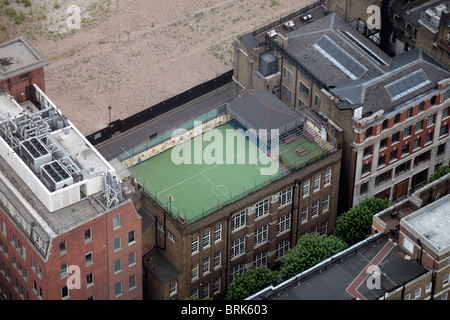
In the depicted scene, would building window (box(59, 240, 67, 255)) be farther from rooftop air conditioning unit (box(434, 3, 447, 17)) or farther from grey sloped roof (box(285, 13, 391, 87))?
rooftop air conditioning unit (box(434, 3, 447, 17))

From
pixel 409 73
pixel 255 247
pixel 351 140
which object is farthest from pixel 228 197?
pixel 409 73

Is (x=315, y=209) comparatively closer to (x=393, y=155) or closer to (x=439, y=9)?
(x=393, y=155)

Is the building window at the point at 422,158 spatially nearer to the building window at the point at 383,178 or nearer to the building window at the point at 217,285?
the building window at the point at 383,178

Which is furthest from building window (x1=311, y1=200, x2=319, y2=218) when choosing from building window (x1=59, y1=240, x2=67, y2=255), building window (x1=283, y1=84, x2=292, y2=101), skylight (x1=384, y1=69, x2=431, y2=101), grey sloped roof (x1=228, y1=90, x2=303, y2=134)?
building window (x1=59, y1=240, x2=67, y2=255)

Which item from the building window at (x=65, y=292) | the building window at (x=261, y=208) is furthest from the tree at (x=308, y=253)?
the building window at (x=65, y=292)

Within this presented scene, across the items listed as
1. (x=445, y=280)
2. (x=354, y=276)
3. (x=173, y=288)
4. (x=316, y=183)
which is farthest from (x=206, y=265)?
(x=445, y=280)
